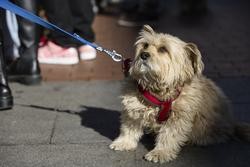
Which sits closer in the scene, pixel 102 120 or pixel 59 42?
pixel 102 120

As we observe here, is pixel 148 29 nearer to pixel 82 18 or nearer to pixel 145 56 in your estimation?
pixel 145 56

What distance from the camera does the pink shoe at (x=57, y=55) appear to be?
7121mm

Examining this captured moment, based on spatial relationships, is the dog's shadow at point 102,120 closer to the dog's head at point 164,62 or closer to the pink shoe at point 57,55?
the dog's head at point 164,62

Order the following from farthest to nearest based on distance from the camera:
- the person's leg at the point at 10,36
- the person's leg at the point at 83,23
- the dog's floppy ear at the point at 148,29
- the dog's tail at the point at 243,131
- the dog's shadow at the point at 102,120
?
the person's leg at the point at 83,23
the person's leg at the point at 10,36
the dog's shadow at the point at 102,120
the dog's tail at the point at 243,131
the dog's floppy ear at the point at 148,29

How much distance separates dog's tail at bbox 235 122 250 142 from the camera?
4.64 meters

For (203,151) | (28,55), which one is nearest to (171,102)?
(203,151)

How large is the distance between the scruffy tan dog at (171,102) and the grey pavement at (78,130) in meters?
0.11

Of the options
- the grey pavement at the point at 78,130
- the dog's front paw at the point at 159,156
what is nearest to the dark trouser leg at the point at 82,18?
the grey pavement at the point at 78,130

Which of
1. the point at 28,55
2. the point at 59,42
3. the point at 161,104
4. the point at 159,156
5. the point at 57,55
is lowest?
the point at 57,55

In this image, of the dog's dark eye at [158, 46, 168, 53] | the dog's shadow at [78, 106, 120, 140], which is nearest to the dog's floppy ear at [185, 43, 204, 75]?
the dog's dark eye at [158, 46, 168, 53]

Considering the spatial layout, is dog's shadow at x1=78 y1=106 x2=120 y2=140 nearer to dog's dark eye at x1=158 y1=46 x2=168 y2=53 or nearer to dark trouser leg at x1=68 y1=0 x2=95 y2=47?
dog's dark eye at x1=158 y1=46 x2=168 y2=53

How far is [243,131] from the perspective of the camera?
15.3 ft

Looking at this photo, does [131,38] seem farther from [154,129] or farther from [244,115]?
[154,129]

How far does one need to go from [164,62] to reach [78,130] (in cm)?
128
